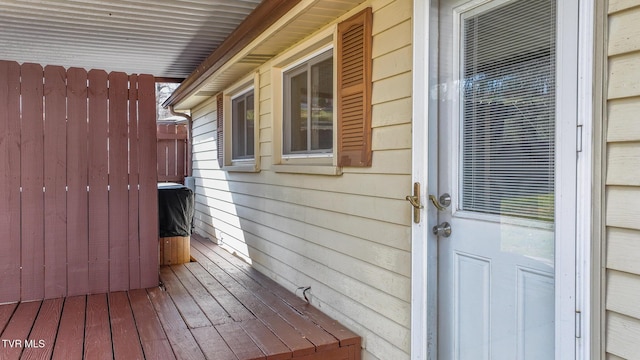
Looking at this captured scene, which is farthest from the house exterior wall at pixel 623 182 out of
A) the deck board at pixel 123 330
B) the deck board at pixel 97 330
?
the deck board at pixel 97 330

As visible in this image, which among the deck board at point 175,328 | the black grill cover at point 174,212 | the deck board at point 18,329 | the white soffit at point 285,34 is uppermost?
the white soffit at point 285,34

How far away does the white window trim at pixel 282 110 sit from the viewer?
323cm

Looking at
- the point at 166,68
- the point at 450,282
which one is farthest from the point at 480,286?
the point at 166,68

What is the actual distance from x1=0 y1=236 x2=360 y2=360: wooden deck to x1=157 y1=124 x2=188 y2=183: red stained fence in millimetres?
5417

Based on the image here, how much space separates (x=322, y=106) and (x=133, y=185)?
1829mm

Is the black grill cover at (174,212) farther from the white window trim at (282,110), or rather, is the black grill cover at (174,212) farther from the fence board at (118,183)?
the white window trim at (282,110)

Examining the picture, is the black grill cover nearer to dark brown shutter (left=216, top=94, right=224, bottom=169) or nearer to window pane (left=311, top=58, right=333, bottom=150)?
dark brown shutter (left=216, top=94, right=224, bottom=169)

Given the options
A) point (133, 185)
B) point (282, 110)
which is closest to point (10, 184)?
point (133, 185)

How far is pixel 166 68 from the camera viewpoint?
258 inches

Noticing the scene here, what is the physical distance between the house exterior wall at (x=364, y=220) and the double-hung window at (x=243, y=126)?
0.74 m

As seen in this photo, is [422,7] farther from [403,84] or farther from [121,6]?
[121,6]

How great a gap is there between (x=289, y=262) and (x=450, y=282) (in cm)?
207

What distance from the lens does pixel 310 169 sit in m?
3.50

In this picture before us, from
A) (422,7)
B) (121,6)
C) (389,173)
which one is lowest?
(389,173)
